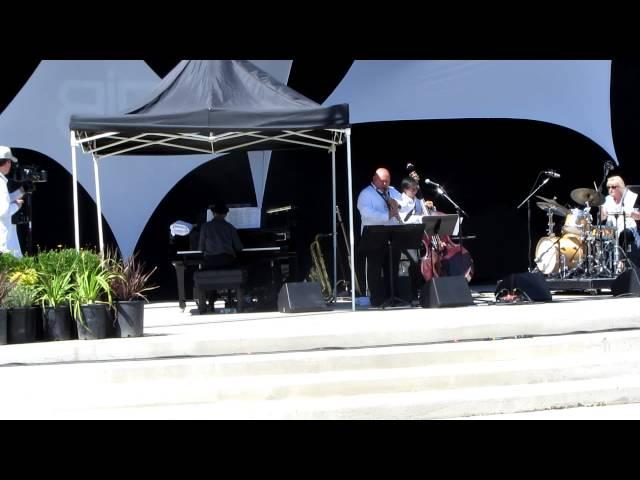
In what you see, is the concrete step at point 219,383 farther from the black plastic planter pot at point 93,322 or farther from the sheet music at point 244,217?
the sheet music at point 244,217

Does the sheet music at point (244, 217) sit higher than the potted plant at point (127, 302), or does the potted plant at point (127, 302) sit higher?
the sheet music at point (244, 217)

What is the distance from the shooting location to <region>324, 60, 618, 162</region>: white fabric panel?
13.4 meters

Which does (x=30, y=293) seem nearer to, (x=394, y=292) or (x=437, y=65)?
(x=394, y=292)

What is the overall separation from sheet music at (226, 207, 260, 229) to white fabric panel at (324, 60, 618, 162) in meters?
2.76

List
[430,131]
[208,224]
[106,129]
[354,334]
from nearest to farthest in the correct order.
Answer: [354,334]
[106,129]
[208,224]
[430,131]

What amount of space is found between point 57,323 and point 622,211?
7.66m

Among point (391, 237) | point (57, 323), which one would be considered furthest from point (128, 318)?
point (391, 237)

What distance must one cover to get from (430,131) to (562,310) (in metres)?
→ 6.09

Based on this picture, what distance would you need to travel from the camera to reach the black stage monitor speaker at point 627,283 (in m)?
10.3

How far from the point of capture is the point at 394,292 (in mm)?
10211

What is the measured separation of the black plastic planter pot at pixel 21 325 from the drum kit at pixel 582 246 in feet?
23.7

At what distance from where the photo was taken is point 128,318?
23.6ft

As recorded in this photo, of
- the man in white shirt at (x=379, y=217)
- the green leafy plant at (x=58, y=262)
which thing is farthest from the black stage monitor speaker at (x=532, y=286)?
the green leafy plant at (x=58, y=262)
